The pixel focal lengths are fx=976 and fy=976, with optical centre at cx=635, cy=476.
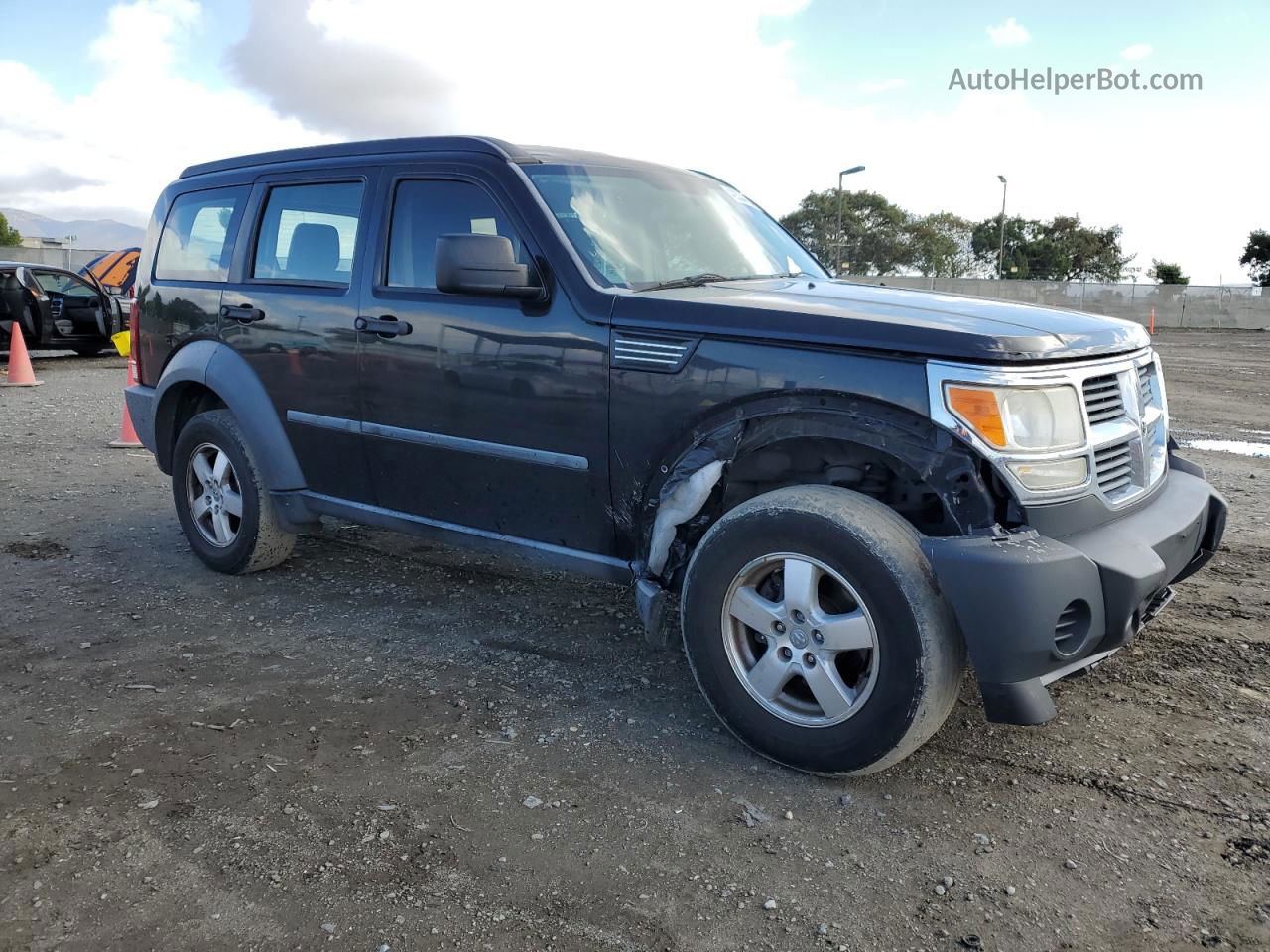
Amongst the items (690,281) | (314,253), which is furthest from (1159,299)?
(314,253)

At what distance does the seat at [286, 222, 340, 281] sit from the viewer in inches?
167

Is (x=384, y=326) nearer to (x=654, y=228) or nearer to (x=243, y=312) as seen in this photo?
(x=243, y=312)

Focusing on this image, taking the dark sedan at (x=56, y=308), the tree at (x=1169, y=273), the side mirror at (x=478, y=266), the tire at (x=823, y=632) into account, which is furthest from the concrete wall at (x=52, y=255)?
the tree at (x=1169, y=273)

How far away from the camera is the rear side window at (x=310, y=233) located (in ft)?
13.8

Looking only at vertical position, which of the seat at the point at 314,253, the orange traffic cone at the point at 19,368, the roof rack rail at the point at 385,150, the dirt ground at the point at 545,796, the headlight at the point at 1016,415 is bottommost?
the dirt ground at the point at 545,796

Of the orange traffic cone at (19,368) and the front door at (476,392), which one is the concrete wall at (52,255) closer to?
the orange traffic cone at (19,368)

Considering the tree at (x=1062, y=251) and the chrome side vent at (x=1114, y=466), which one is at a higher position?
the tree at (x=1062, y=251)

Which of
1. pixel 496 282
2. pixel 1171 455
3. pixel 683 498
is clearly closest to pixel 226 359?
pixel 496 282

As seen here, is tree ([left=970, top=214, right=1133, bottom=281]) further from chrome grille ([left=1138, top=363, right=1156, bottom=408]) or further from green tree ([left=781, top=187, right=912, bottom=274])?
chrome grille ([left=1138, top=363, right=1156, bottom=408])

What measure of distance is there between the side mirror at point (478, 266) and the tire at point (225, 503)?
5.95ft

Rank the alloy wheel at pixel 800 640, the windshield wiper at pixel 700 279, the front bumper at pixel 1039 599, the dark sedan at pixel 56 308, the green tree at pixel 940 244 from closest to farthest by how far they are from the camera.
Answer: the front bumper at pixel 1039 599 < the alloy wheel at pixel 800 640 < the windshield wiper at pixel 700 279 < the dark sedan at pixel 56 308 < the green tree at pixel 940 244

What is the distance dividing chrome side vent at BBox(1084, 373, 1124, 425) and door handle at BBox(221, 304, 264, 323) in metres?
3.48

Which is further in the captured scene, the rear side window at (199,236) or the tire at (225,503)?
the rear side window at (199,236)

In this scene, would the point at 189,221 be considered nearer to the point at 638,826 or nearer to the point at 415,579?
the point at 415,579
